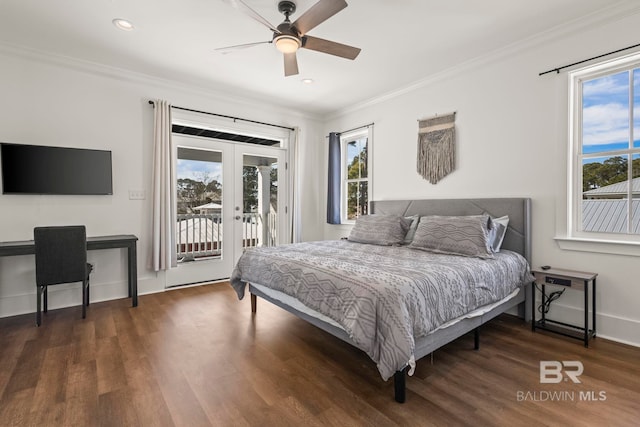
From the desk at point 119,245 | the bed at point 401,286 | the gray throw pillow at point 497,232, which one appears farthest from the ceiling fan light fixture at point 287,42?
the desk at point 119,245

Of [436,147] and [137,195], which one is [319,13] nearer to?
[436,147]

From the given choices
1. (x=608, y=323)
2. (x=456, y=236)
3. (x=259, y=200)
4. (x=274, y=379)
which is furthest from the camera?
(x=259, y=200)

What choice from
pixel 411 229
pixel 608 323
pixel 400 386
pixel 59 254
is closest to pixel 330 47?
pixel 411 229

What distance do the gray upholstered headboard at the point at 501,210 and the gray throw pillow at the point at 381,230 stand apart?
14.1 inches

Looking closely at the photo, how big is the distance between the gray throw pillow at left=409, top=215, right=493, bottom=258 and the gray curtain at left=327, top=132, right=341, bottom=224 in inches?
81.9

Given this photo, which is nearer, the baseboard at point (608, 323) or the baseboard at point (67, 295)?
the baseboard at point (608, 323)

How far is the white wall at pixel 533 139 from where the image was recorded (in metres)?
2.59

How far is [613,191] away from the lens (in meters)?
2.68

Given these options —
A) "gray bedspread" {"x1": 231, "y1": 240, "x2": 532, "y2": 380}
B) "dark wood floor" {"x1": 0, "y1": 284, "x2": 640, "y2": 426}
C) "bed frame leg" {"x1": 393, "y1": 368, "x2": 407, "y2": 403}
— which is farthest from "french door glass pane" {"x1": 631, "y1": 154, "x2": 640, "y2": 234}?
"bed frame leg" {"x1": 393, "y1": 368, "x2": 407, "y2": 403}

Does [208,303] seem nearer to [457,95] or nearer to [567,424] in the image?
[567,424]

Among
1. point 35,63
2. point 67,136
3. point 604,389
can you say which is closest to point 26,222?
point 67,136

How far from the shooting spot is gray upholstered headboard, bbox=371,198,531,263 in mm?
3041

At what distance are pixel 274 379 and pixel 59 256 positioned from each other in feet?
7.86

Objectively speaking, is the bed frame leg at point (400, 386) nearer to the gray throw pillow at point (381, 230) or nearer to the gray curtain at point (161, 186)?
the gray throw pillow at point (381, 230)
